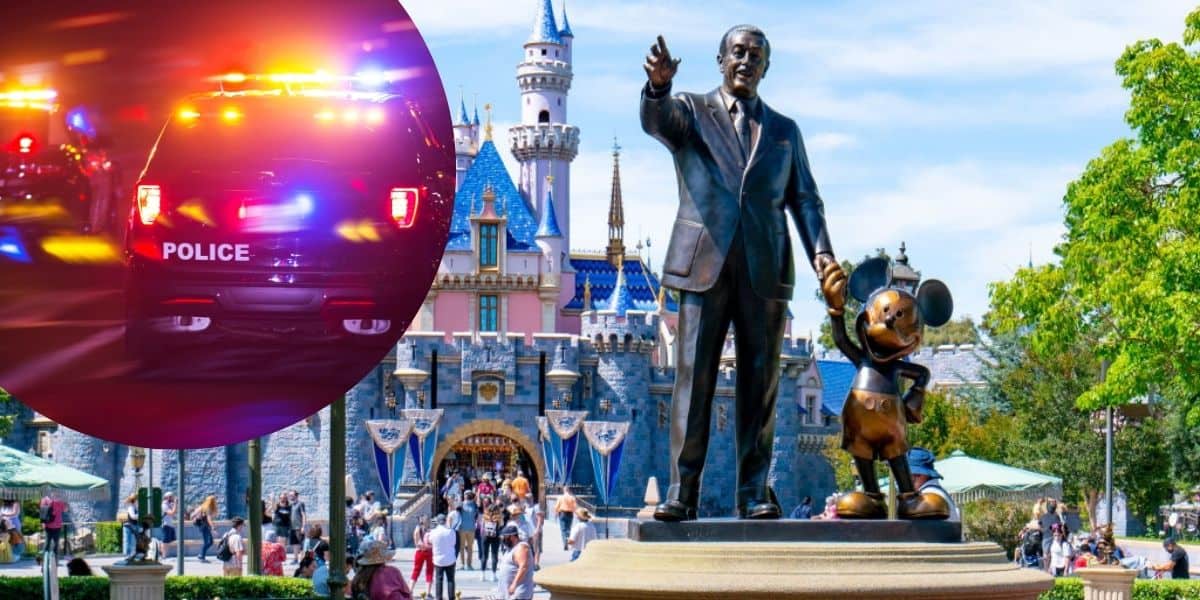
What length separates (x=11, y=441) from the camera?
2128 inches

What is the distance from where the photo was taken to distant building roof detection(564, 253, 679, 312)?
63.3 metres

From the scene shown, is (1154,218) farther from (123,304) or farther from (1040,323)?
(123,304)

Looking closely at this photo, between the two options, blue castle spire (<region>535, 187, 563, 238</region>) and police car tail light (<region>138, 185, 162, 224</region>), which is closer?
police car tail light (<region>138, 185, 162, 224</region>)

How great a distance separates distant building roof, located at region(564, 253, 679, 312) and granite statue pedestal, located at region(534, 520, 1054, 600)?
54638 millimetres

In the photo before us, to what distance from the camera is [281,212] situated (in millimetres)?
16172

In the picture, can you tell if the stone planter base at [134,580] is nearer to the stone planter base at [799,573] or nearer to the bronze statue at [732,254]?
the bronze statue at [732,254]

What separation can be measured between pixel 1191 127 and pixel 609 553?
14.8m

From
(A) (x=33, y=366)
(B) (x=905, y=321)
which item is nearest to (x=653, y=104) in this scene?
(B) (x=905, y=321)

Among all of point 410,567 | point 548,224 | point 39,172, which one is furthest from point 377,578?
point 548,224

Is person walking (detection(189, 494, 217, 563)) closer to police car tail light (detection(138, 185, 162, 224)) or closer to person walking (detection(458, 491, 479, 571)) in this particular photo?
person walking (detection(458, 491, 479, 571))

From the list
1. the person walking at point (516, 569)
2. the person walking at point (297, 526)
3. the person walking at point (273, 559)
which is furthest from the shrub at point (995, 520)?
the person walking at point (516, 569)

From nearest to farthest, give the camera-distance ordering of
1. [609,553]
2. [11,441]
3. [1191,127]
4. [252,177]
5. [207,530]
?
[609,553], [252,177], [1191,127], [207,530], [11,441]

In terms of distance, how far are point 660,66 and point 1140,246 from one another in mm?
14468

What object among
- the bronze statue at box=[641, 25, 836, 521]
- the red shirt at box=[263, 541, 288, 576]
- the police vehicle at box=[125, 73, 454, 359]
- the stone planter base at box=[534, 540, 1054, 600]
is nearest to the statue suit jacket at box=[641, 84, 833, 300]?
the bronze statue at box=[641, 25, 836, 521]
